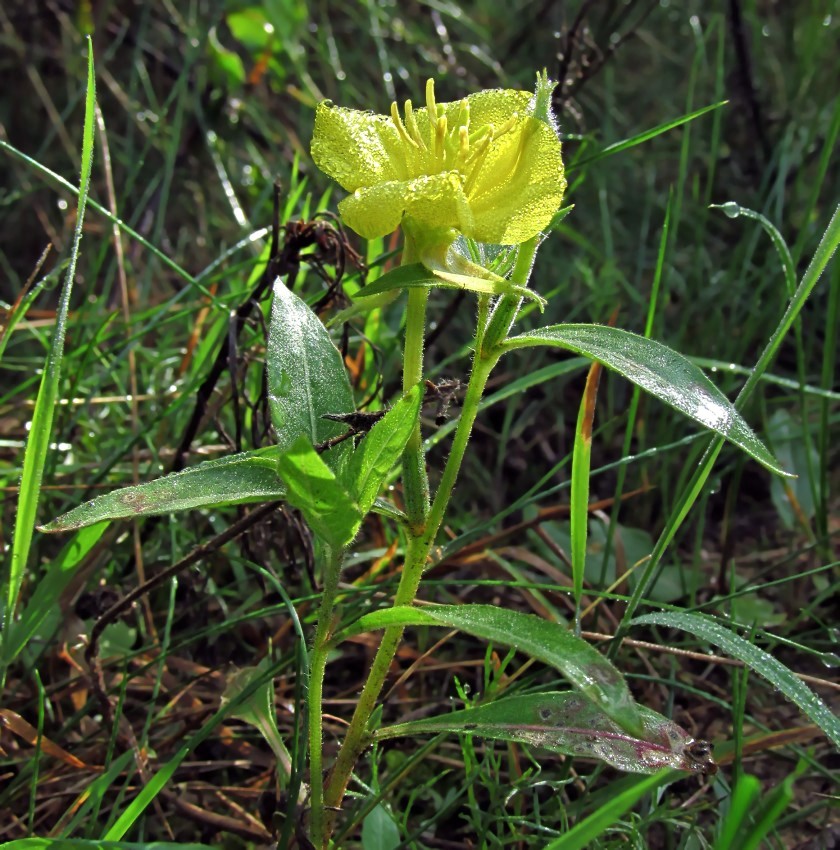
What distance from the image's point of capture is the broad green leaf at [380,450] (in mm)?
775

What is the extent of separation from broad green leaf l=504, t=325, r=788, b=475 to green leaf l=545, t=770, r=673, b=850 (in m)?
0.26

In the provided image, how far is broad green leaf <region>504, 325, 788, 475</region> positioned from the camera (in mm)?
728

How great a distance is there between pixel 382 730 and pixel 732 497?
0.77 meters

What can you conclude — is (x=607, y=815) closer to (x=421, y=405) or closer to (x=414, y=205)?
(x=421, y=405)

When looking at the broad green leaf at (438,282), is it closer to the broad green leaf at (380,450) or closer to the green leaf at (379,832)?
the broad green leaf at (380,450)

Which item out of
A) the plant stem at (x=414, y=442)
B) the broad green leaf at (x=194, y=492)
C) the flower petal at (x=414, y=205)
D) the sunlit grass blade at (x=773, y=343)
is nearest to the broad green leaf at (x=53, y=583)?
the broad green leaf at (x=194, y=492)

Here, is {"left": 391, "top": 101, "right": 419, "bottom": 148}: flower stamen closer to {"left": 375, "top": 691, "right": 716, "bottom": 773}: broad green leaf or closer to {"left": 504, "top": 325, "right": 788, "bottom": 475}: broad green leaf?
{"left": 504, "top": 325, "right": 788, "bottom": 475}: broad green leaf

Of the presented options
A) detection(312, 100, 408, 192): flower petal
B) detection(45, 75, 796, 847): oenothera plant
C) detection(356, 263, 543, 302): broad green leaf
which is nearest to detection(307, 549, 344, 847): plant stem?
detection(45, 75, 796, 847): oenothera plant

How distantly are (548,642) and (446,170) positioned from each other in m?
0.41

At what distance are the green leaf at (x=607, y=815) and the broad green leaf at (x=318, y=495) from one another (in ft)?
0.94

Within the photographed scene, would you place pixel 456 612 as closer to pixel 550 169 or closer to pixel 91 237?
pixel 550 169

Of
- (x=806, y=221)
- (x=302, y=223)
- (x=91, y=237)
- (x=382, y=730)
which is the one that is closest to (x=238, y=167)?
(x=91, y=237)

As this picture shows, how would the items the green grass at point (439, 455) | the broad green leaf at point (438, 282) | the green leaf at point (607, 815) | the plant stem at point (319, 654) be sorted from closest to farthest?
1. the green leaf at point (607, 815)
2. the broad green leaf at point (438, 282)
3. the plant stem at point (319, 654)
4. the green grass at point (439, 455)

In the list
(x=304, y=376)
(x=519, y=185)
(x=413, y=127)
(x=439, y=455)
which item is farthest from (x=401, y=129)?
(x=439, y=455)
